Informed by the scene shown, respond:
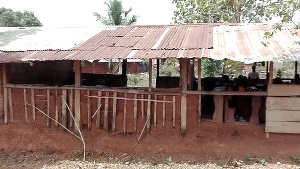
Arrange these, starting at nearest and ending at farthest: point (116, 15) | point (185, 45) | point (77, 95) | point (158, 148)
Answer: point (185, 45) < point (158, 148) < point (77, 95) < point (116, 15)

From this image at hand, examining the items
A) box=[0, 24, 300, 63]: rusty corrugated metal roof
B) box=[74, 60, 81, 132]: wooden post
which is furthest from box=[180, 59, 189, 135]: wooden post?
box=[74, 60, 81, 132]: wooden post

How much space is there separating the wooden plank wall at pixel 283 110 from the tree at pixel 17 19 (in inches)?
1508

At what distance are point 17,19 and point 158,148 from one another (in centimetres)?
3831

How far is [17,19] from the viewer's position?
41938mm

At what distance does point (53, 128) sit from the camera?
9.34 m

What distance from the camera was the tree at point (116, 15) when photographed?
85.1ft

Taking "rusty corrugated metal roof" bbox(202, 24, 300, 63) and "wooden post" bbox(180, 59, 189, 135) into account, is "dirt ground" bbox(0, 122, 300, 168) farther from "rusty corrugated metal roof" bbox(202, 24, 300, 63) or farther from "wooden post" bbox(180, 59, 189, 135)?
"rusty corrugated metal roof" bbox(202, 24, 300, 63)

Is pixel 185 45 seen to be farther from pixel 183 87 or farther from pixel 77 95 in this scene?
pixel 77 95

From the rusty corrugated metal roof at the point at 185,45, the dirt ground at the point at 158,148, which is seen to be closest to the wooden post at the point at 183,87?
the dirt ground at the point at 158,148

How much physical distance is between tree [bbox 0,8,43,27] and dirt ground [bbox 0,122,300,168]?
114ft

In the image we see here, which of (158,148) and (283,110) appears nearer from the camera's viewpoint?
(283,110)

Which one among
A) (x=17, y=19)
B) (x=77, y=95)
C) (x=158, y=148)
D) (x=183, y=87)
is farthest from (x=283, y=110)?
(x=17, y=19)

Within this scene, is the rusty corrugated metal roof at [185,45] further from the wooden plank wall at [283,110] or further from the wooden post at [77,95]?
the wooden plank wall at [283,110]

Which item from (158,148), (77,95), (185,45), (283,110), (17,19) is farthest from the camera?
(17,19)
